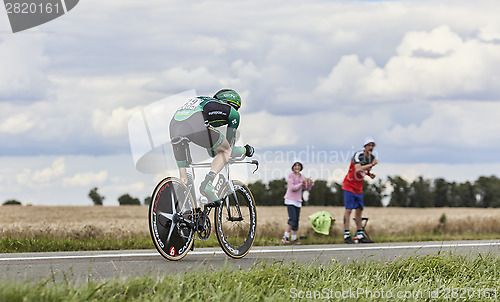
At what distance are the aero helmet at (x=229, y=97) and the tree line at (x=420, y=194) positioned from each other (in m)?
39.1

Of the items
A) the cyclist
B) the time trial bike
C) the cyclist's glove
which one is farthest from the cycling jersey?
the cyclist's glove

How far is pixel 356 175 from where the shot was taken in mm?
13531

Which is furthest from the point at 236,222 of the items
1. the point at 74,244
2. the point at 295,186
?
the point at 295,186

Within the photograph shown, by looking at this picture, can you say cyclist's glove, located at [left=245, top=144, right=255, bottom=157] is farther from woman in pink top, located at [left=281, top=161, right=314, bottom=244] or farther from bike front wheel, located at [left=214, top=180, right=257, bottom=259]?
woman in pink top, located at [left=281, top=161, right=314, bottom=244]

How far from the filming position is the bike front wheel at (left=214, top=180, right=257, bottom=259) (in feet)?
25.9

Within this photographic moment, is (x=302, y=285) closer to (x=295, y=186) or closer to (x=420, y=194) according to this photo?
(x=295, y=186)

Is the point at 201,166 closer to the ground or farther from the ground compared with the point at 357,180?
farther from the ground

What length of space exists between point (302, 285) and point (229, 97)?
2832mm

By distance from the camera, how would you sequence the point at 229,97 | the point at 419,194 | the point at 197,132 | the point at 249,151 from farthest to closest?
the point at 419,194, the point at 249,151, the point at 229,97, the point at 197,132

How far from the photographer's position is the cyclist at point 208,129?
24.4 ft

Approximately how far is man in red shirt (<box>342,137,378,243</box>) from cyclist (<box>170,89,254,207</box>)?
6.18 meters

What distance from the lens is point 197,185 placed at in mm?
7691

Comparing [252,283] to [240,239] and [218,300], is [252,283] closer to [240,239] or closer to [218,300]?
[218,300]

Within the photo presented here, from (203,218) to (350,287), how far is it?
7.65 feet
